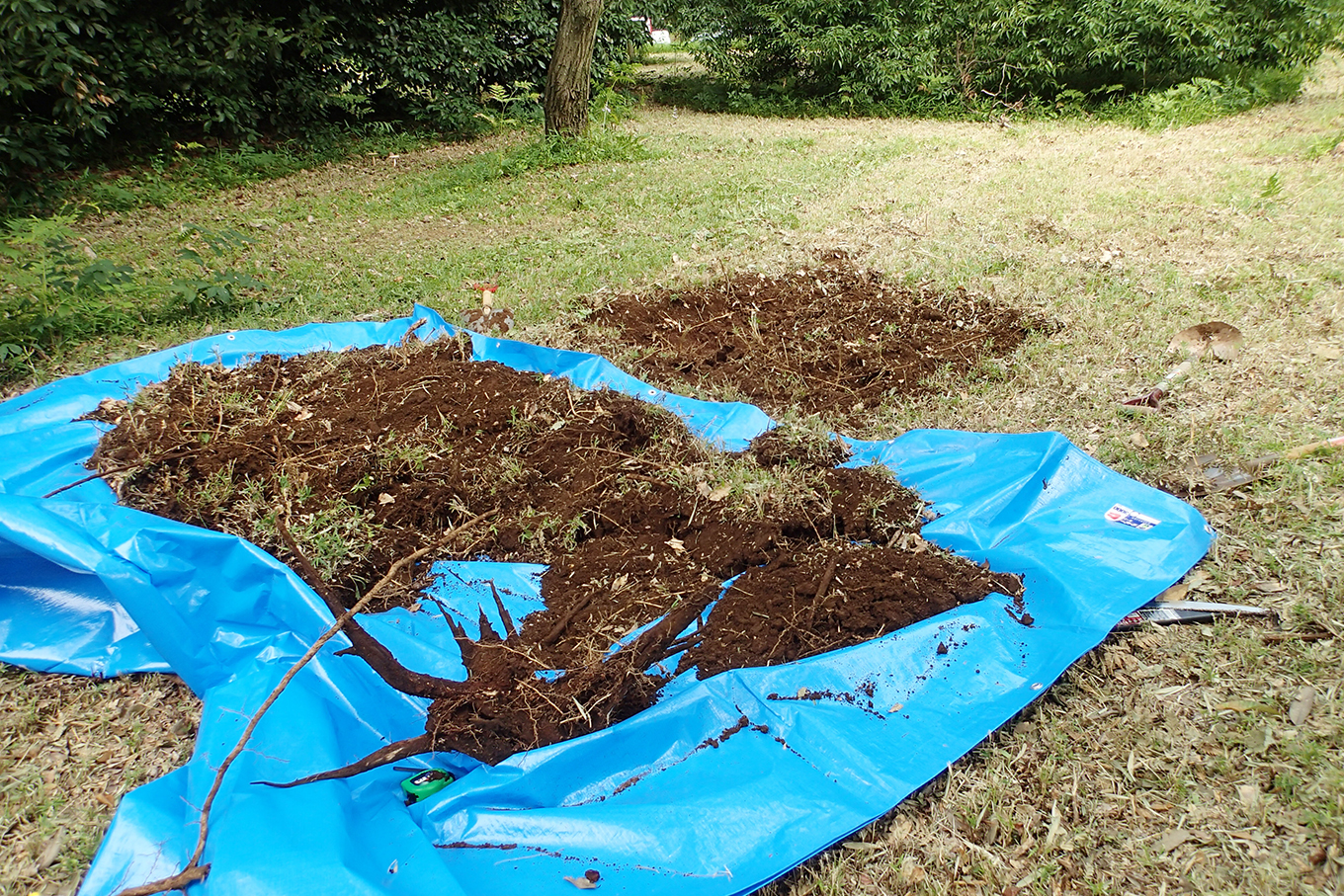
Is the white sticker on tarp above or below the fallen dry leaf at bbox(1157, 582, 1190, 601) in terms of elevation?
above

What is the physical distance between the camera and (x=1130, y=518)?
270cm

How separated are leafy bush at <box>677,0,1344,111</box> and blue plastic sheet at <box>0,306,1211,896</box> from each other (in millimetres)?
8527

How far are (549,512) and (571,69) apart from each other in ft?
22.1

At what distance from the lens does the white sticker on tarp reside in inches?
105

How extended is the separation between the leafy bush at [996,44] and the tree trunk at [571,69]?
13.6 feet

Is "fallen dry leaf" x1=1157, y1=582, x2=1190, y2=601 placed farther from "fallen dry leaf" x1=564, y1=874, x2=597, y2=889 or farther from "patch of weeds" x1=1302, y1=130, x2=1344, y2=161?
"patch of weeds" x1=1302, y1=130, x2=1344, y2=161

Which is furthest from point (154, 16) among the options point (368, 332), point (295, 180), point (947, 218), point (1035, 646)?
point (1035, 646)

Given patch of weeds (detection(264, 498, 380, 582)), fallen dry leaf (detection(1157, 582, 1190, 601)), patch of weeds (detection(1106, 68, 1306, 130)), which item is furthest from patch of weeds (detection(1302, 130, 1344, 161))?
patch of weeds (detection(264, 498, 380, 582))

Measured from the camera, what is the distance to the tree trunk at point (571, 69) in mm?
7961

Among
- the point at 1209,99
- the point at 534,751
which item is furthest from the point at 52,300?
Answer: the point at 1209,99

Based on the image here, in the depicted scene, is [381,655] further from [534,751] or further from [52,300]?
[52,300]

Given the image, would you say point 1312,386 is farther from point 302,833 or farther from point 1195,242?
point 302,833

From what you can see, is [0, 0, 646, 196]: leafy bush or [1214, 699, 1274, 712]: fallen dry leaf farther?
[0, 0, 646, 196]: leafy bush

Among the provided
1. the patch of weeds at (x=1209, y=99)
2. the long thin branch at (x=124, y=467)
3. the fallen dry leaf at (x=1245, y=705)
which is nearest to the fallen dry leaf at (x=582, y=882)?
the fallen dry leaf at (x=1245, y=705)
